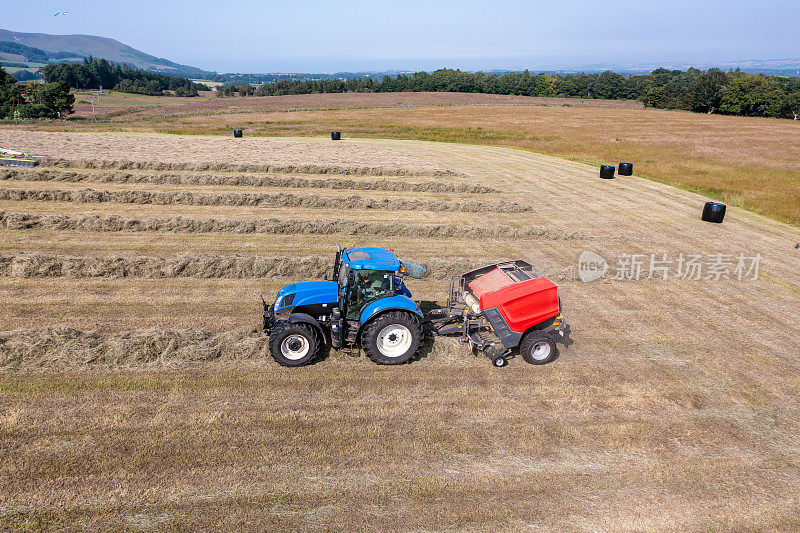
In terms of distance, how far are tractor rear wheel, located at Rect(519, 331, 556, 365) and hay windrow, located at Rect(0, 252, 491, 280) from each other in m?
4.96

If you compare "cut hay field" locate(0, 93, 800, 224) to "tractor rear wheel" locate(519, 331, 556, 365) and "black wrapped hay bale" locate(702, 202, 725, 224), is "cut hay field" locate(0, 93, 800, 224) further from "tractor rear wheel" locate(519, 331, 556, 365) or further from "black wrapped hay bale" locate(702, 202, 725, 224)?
"tractor rear wheel" locate(519, 331, 556, 365)

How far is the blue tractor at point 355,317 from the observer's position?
8.89 m

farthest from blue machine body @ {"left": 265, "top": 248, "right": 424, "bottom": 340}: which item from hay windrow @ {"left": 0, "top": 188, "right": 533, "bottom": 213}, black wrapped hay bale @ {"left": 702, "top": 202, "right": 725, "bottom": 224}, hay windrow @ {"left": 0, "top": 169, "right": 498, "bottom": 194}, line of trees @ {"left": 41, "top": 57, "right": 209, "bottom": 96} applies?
line of trees @ {"left": 41, "top": 57, "right": 209, "bottom": 96}

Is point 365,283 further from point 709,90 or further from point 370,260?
point 709,90

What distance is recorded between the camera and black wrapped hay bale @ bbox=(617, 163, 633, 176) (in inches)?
1239

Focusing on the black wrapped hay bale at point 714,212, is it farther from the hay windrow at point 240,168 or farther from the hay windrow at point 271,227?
the hay windrow at point 240,168

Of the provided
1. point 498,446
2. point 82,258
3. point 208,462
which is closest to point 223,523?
point 208,462

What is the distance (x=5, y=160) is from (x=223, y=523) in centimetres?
2871

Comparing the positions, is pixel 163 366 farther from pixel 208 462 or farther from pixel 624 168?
pixel 624 168

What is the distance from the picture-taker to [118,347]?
917cm

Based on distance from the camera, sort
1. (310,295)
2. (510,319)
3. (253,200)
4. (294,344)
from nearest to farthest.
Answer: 1. (294,344)
2. (510,319)
3. (310,295)
4. (253,200)

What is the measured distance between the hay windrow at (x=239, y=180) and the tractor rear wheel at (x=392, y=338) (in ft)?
56.0

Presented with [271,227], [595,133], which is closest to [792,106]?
[595,133]

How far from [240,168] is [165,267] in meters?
15.7
